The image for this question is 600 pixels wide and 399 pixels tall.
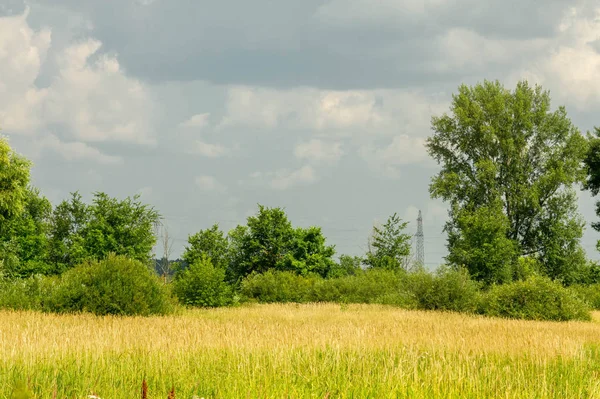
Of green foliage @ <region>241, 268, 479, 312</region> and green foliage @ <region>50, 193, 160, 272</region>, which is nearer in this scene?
green foliage @ <region>241, 268, 479, 312</region>

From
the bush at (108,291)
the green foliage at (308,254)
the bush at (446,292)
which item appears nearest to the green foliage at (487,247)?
the green foliage at (308,254)

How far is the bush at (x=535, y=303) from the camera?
26203 mm

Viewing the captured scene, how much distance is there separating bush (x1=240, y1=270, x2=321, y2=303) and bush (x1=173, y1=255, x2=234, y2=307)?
5.19 metres

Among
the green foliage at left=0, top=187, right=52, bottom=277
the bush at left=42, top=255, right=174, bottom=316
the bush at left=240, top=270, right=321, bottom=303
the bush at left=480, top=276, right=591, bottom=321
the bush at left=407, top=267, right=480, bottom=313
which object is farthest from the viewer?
the green foliage at left=0, top=187, right=52, bottom=277

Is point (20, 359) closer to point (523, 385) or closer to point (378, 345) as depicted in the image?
point (378, 345)

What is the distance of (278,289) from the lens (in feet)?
119

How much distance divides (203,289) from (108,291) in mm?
9226

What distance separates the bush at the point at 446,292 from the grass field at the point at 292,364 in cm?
1100

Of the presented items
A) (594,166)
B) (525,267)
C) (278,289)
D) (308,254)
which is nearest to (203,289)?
(278,289)

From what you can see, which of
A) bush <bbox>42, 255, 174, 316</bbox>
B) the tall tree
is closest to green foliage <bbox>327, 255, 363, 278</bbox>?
the tall tree

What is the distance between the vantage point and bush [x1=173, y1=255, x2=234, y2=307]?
1187 inches

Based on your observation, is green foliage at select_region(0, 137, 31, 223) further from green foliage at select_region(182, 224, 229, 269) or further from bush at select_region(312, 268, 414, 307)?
bush at select_region(312, 268, 414, 307)

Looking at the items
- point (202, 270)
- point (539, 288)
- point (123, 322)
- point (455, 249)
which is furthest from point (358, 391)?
point (455, 249)

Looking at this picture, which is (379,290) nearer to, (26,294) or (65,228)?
(26,294)
